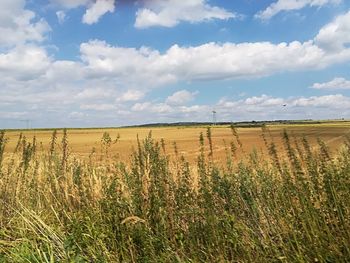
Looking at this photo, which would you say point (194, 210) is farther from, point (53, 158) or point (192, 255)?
point (53, 158)

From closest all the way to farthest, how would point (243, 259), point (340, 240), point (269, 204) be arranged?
point (340, 240), point (243, 259), point (269, 204)

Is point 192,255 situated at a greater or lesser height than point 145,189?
lesser

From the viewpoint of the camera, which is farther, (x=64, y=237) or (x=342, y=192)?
(x=64, y=237)

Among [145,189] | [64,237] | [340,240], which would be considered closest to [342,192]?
[340,240]

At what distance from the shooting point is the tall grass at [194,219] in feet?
14.0

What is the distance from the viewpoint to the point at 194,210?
A: 5371 mm

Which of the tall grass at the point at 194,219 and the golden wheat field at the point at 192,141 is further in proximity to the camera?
the golden wheat field at the point at 192,141

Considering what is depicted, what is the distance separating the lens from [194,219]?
5.41 metres

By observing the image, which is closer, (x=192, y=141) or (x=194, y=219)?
(x=194, y=219)

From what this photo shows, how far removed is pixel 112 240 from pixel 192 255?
1.17m

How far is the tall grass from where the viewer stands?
4266mm

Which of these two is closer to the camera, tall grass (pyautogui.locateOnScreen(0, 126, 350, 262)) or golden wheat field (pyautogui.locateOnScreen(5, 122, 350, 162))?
tall grass (pyautogui.locateOnScreen(0, 126, 350, 262))

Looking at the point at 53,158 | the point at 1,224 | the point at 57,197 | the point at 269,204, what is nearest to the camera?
the point at 269,204

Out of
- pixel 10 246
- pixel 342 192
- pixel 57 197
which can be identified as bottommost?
pixel 10 246
